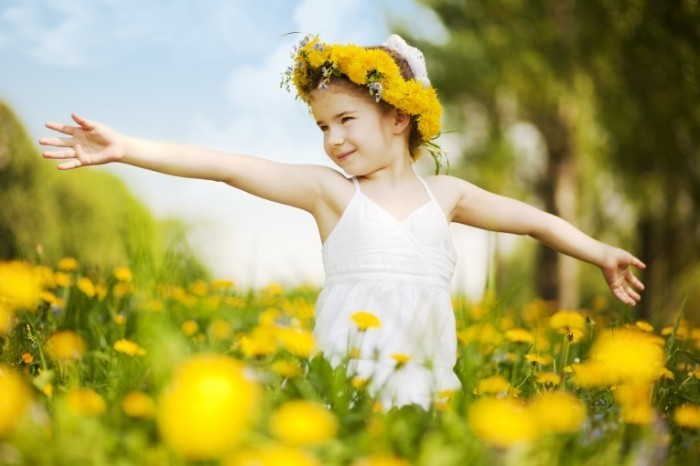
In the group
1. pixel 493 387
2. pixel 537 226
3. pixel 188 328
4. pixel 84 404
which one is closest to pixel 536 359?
pixel 493 387

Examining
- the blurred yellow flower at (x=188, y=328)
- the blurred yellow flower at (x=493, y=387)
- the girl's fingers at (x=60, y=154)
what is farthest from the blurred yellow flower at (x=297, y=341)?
the blurred yellow flower at (x=188, y=328)

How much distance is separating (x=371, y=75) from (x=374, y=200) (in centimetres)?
47

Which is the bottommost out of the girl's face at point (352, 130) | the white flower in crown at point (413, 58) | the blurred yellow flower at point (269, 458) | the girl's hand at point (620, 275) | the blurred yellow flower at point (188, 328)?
the blurred yellow flower at point (269, 458)

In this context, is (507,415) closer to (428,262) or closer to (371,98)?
(428,262)

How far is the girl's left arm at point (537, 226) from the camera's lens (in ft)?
9.51

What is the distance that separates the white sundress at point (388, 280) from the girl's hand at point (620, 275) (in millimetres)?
674

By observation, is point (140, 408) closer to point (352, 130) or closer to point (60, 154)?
point (60, 154)

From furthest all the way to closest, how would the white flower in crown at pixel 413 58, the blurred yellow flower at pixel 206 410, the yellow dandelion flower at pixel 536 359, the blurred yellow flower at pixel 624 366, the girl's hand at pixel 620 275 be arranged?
the white flower in crown at pixel 413 58
the girl's hand at pixel 620 275
the yellow dandelion flower at pixel 536 359
the blurred yellow flower at pixel 624 366
the blurred yellow flower at pixel 206 410

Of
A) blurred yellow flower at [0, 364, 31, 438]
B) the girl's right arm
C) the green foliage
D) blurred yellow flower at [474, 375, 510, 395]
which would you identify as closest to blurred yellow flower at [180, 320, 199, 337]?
the girl's right arm

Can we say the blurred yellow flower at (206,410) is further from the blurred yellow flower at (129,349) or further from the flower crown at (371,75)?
the flower crown at (371,75)

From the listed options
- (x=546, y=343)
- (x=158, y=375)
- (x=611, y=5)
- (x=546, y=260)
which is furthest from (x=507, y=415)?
(x=546, y=260)

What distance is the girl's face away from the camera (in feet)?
8.70

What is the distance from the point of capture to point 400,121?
2.86 meters

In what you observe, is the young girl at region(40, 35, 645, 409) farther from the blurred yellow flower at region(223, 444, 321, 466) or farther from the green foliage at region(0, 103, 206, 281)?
the green foliage at region(0, 103, 206, 281)
